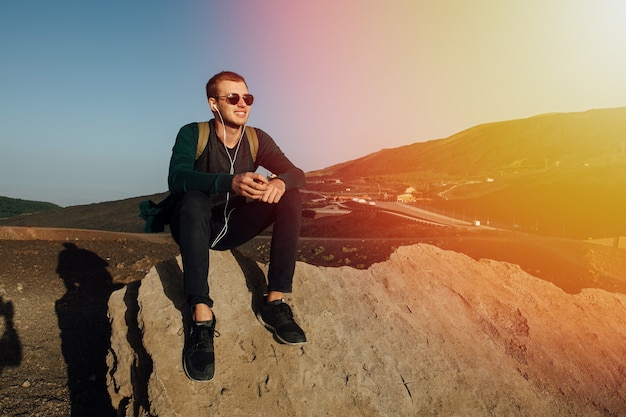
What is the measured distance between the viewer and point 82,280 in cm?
962

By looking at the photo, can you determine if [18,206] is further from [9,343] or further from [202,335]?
[202,335]

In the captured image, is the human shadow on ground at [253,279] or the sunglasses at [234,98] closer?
the sunglasses at [234,98]

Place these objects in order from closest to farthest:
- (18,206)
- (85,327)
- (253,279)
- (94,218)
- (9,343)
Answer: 1. (253,279)
2. (9,343)
3. (85,327)
4. (94,218)
5. (18,206)

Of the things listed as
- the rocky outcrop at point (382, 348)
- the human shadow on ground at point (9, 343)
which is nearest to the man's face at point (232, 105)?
the rocky outcrop at point (382, 348)

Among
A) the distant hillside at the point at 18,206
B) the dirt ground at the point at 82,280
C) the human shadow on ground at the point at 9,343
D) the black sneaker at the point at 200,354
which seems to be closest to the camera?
the black sneaker at the point at 200,354

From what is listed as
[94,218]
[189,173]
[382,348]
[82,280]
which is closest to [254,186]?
[189,173]

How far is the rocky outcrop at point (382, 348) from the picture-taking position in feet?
11.5

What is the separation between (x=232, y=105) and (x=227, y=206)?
0.95 m

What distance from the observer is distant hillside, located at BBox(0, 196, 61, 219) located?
35.2m

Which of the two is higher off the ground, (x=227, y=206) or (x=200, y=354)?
(x=227, y=206)

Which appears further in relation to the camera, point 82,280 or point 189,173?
point 82,280

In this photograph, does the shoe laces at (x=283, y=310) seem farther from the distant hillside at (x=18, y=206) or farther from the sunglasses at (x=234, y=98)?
the distant hillside at (x=18, y=206)

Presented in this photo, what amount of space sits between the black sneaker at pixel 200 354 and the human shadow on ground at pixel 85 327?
6.57 feet

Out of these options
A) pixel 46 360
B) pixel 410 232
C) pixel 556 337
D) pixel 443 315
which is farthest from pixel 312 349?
pixel 410 232
